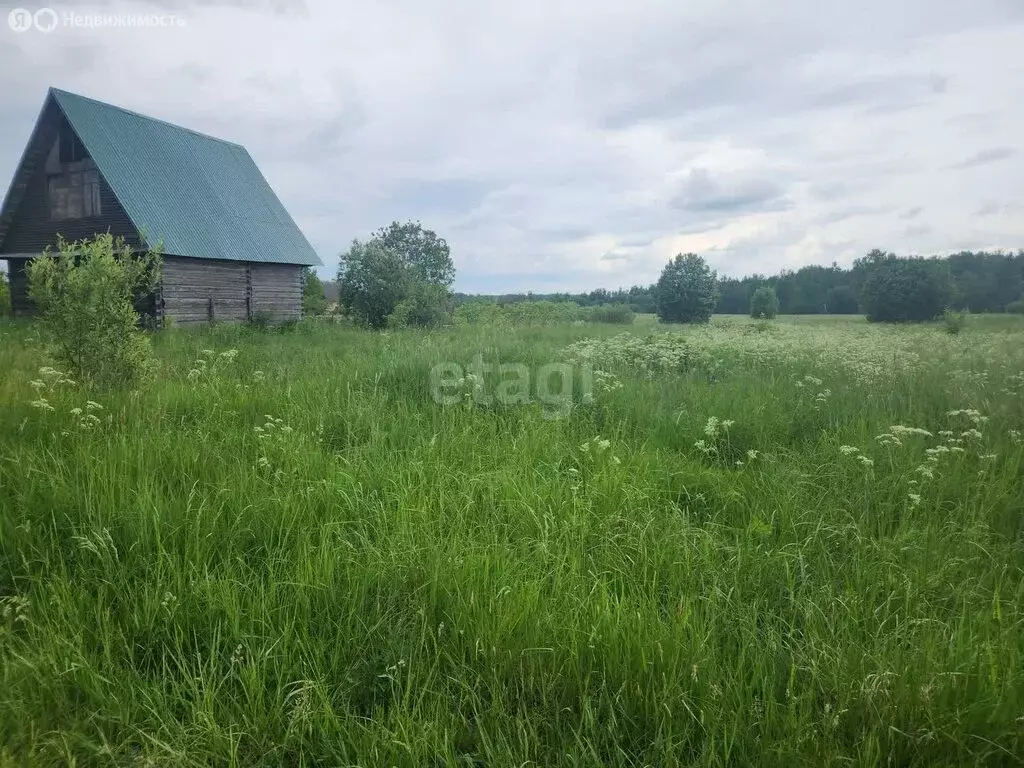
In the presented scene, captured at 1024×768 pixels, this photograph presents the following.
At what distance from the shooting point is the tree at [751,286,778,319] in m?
19.5

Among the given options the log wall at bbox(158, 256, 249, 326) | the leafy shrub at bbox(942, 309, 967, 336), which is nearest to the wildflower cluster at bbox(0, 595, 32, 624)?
the leafy shrub at bbox(942, 309, 967, 336)

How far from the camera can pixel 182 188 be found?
1806cm

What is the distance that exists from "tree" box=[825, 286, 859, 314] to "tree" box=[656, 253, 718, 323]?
11.9 m

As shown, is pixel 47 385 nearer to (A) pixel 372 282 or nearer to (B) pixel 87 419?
(B) pixel 87 419

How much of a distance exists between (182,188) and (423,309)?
31.4 ft

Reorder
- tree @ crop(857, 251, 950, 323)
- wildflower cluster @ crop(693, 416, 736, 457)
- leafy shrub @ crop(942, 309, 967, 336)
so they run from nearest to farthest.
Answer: wildflower cluster @ crop(693, 416, 736, 457), leafy shrub @ crop(942, 309, 967, 336), tree @ crop(857, 251, 950, 323)

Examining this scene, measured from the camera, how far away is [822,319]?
15.8 meters

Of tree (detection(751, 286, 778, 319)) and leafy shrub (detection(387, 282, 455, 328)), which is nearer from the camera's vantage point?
tree (detection(751, 286, 778, 319))

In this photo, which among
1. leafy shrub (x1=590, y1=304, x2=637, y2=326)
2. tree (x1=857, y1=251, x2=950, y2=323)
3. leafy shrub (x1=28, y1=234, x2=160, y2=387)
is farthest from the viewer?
leafy shrub (x1=590, y1=304, x2=637, y2=326)

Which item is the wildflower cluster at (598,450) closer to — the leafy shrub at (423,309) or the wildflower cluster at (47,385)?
the wildflower cluster at (47,385)

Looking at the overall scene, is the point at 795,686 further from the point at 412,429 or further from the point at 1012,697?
the point at 412,429

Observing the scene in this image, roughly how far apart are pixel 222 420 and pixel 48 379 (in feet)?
7.96

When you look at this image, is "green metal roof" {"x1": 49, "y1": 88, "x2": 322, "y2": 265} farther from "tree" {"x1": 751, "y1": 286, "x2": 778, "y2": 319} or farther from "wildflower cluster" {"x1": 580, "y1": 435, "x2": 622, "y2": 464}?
"tree" {"x1": 751, "y1": 286, "x2": 778, "y2": 319}

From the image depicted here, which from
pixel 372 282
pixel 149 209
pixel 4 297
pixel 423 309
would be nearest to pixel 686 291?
pixel 423 309
